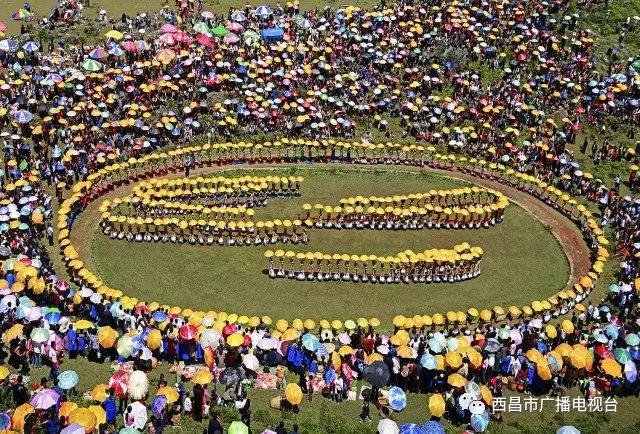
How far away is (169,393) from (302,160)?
34.5 m

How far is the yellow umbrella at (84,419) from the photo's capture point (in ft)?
100

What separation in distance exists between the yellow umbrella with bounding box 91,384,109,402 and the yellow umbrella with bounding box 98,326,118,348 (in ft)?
13.4

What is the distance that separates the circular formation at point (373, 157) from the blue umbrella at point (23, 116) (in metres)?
9.09

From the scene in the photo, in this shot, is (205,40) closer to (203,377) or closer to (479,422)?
(203,377)

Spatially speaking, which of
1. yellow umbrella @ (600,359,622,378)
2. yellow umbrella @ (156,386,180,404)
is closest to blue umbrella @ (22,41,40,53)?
yellow umbrella @ (156,386,180,404)

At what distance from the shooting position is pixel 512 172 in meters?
62.8

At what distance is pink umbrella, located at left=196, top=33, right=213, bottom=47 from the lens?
76.2 metres

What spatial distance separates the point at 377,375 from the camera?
36312mm

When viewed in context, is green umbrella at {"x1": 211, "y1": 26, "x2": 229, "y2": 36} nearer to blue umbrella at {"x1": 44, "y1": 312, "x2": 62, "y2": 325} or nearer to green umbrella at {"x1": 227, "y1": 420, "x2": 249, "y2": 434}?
blue umbrella at {"x1": 44, "y1": 312, "x2": 62, "y2": 325}

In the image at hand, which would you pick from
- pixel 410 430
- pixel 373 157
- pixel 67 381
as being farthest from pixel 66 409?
pixel 373 157

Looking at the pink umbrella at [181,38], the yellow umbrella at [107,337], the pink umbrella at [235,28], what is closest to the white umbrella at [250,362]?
the yellow umbrella at [107,337]

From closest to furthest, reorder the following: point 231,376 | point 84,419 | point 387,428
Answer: point 84,419, point 387,428, point 231,376

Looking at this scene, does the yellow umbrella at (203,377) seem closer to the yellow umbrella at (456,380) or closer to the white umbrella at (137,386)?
the white umbrella at (137,386)

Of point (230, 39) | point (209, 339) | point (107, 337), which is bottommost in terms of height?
point (209, 339)
